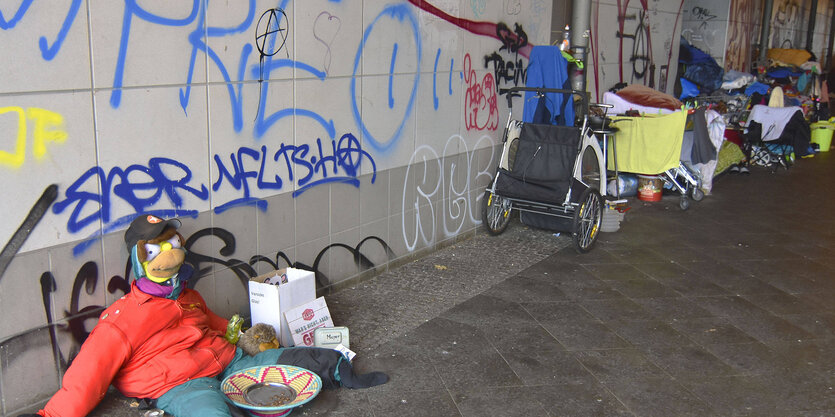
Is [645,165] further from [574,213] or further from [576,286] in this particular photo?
[576,286]

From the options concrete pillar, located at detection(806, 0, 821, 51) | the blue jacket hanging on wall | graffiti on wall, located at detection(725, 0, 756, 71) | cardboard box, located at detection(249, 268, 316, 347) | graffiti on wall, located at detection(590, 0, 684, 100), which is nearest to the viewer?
cardboard box, located at detection(249, 268, 316, 347)

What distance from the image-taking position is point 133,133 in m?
3.73

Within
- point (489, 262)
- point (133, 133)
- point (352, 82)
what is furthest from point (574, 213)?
point (133, 133)

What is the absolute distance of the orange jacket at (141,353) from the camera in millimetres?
3320

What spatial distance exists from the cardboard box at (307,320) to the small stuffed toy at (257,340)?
155 mm

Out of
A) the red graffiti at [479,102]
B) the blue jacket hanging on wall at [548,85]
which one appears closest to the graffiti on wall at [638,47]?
the blue jacket hanging on wall at [548,85]

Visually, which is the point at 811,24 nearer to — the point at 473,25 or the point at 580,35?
the point at 580,35

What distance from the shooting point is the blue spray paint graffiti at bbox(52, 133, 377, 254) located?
3.57m

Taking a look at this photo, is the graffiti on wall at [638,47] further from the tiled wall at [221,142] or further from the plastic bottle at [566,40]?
the tiled wall at [221,142]

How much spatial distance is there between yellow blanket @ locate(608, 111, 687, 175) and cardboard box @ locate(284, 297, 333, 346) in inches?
197

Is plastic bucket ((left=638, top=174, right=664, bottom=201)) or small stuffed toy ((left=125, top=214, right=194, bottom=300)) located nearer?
small stuffed toy ((left=125, top=214, right=194, bottom=300))

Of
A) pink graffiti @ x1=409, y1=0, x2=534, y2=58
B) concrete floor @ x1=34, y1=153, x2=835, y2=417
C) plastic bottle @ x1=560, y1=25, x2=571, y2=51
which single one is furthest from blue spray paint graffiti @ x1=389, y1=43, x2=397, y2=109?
plastic bottle @ x1=560, y1=25, x2=571, y2=51

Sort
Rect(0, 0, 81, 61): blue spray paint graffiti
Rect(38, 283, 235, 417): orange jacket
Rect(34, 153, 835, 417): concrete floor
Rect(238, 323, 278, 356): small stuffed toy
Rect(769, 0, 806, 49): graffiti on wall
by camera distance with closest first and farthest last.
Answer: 1. Rect(0, 0, 81, 61): blue spray paint graffiti
2. Rect(38, 283, 235, 417): orange jacket
3. Rect(34, 153, 835, 417): concrete floor
4. Rect(238, 323, 278, 356): small stuffed toy
5. Rect(769, 0, 806, 49): graffiti on wall

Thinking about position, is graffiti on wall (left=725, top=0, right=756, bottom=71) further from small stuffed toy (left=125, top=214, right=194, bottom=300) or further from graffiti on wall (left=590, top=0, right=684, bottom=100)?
small stuffed toy (left=125, top=214, right=194, bottom=300)
